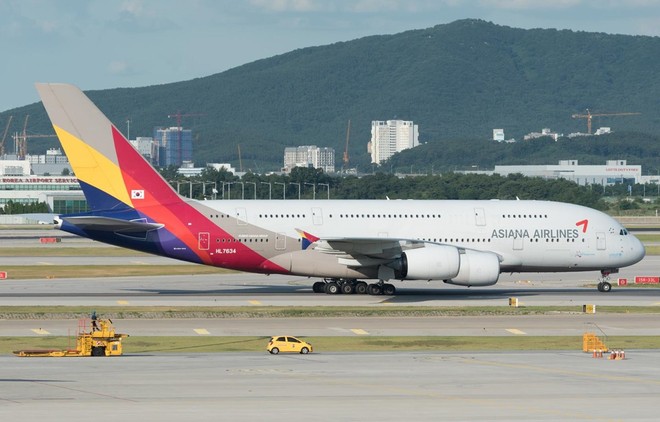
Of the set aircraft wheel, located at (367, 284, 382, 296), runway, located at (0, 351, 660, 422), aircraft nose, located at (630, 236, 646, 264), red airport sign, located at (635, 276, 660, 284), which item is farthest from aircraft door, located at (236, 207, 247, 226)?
red airport sign, located at (635, 276, 660, 284)

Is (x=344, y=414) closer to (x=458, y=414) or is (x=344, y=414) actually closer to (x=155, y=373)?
(x=458, y=414)

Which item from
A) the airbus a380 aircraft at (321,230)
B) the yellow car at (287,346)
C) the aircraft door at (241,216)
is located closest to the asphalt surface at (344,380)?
the yellow car at (287,346)

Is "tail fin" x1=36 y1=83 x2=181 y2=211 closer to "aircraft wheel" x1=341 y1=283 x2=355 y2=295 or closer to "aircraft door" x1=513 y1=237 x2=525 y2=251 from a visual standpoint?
"aircraft wheel" x1=341 y1=283 x2=355 y2=295

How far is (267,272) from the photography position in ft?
177

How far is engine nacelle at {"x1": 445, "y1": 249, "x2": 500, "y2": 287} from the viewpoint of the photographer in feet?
171

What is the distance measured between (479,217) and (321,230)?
7.58 metres

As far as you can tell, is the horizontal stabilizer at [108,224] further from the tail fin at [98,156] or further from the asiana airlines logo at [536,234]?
the asiana airlines logo at [536,234]

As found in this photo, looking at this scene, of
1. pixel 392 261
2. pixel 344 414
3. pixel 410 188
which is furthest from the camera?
pixel 410 188

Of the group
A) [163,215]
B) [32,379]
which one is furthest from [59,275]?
[32,379]

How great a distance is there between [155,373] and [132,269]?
40601 millimetres

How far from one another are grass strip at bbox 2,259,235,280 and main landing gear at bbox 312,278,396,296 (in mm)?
15030

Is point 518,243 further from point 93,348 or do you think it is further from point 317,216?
point 93,348

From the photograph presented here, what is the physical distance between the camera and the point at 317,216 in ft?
178

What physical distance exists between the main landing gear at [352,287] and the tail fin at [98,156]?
27.9ft
